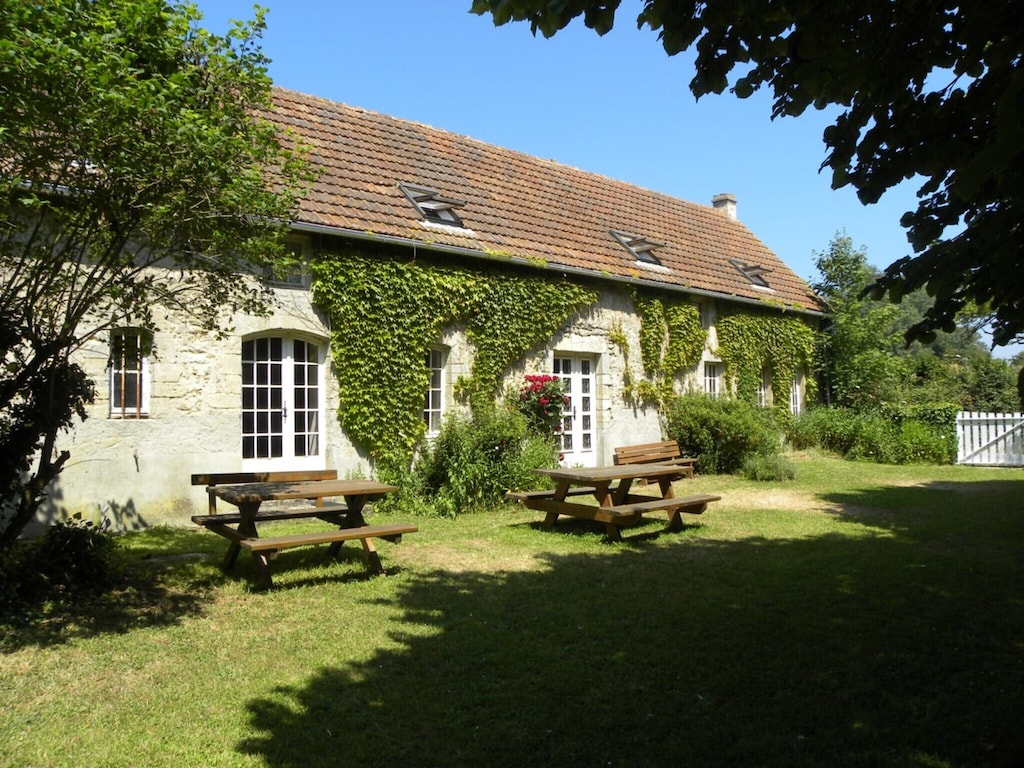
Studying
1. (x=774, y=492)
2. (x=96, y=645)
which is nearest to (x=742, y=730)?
(x=96, y=645)

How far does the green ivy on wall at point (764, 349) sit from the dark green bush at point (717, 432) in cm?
190

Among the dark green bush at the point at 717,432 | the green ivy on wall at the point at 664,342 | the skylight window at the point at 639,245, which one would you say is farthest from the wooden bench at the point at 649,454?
the skylight window at the point at 639,245

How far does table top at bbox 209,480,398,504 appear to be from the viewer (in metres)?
6.27

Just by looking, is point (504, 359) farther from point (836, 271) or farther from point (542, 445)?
point (836, 271)

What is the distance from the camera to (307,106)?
12875 millimetres

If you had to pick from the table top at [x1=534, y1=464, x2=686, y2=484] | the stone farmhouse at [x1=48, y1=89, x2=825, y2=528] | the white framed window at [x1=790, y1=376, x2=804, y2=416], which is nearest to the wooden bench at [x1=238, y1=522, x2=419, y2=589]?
the stone farmhouse at [x1=48, y1=89, x2=825, y2=528]

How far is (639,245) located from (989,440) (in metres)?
8.82

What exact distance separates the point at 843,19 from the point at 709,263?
1430 centimetres

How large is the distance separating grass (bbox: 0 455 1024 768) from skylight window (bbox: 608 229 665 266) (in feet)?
28.9

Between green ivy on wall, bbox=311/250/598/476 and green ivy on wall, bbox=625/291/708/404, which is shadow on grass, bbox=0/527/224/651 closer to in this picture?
green ivy on wall, bbox=311/250/598/476

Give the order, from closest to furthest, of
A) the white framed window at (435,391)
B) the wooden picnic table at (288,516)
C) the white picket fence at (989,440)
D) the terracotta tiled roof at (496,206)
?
the wooden picnic table at (288,516) → the terracotta tiled roof at (496,206) → the white framed window at (435,391) → the white picket fence at (989,440)

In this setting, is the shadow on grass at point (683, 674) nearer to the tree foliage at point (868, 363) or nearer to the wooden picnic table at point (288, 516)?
the wooden picnic table at point (288, 516)

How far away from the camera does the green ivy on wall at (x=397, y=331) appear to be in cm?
1031


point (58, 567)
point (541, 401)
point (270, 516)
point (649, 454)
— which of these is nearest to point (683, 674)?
point (270, 516)
